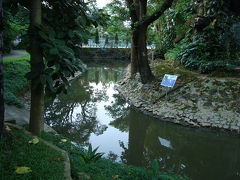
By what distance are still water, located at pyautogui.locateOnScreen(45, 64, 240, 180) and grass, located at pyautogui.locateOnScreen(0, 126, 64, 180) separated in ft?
2.89

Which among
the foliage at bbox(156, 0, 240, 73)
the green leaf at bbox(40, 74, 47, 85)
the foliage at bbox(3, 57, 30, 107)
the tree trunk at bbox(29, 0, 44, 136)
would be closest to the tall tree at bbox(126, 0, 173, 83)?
the foliage at bbox(156, 0, 240, 73)

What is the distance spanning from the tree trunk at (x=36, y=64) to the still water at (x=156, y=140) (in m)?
0.54

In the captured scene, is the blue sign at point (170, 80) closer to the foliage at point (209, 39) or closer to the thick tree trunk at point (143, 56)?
the thick tree trunk at point (143, 56)

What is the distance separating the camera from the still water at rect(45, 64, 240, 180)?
4.71m

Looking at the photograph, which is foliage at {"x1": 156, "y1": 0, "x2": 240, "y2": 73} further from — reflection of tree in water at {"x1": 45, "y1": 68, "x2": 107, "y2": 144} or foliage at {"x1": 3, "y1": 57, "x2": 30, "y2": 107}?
foliage at {"x1": 3, "y1": 57, "x2": 30, "y2": 107}

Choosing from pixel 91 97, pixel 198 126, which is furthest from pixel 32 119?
pixel 91 97

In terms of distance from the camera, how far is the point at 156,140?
20.3 ft

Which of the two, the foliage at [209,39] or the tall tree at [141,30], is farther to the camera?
the foliage at [209,39]

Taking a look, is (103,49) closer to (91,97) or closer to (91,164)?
(91,97)

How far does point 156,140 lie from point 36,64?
4.53 meters

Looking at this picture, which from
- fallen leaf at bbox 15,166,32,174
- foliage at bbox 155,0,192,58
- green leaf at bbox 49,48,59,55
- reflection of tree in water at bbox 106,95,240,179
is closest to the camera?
fallen leaf at bbox 15,166,32,174

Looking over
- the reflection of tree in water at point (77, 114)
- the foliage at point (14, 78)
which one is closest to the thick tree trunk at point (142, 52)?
the reflection of tree in water at point (77, 114)

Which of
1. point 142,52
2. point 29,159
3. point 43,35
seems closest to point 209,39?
point 142,52

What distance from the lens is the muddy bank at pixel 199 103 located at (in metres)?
6.50
